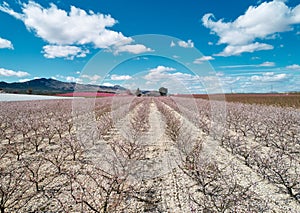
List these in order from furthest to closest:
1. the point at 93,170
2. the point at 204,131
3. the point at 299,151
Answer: the point at 204,131 → the point at 299,151 → the point at 93,170

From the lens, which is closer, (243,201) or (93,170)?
(243,201)

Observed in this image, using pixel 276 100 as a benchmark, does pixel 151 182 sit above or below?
below

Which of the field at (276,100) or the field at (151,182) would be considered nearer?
the field at (151,182)

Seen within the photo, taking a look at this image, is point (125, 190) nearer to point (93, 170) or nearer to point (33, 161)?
point (93, 170)

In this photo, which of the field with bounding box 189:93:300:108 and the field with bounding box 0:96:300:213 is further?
the field with bounding box 189:93:300:108

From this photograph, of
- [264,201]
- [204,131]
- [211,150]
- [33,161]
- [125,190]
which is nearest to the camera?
[264,201]

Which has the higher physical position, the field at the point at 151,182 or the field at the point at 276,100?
Result: the field at the point at 276,100

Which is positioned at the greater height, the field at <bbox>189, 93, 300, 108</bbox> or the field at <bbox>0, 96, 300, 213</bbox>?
the field at <bbox>189, 93, 300, 108</bbox>

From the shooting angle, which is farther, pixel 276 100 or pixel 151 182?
pixel 276 100

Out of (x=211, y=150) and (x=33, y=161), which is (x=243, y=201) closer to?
(x=211, y=150)

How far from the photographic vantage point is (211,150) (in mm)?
6371

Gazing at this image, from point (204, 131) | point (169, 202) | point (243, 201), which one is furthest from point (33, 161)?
point (204, 131)

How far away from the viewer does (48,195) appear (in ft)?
11.8

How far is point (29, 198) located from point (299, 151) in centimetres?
726
